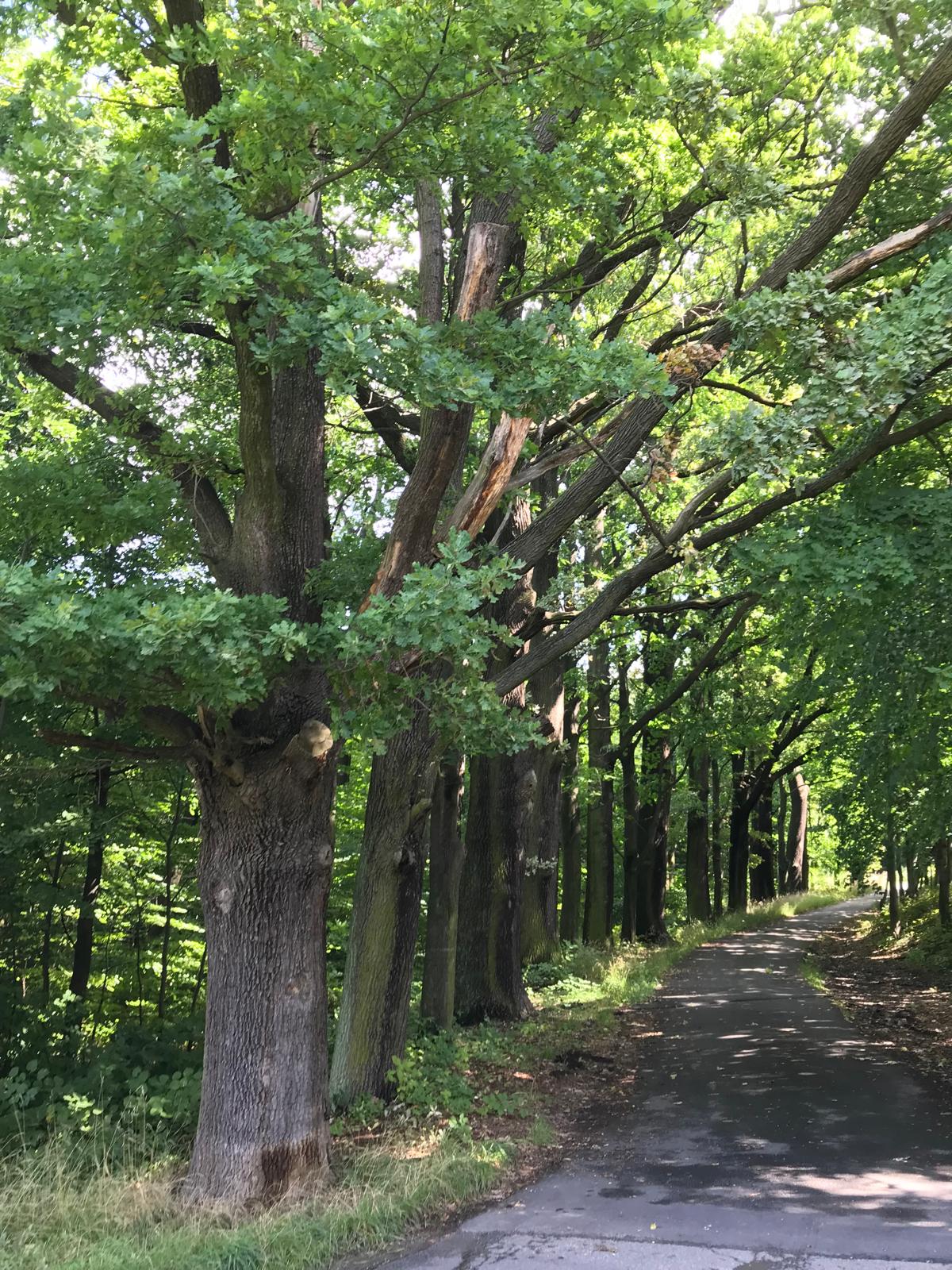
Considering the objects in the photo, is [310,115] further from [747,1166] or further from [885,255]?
[747,1166]

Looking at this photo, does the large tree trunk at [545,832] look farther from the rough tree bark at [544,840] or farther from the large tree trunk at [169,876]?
the large tree trunk at [169,876]

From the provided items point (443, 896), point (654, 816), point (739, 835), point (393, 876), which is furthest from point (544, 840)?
point (739, 835)

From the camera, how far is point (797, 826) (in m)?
38.8

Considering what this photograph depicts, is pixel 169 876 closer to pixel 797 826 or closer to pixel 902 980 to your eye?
pixel 902 980

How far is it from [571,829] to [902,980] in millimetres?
7469

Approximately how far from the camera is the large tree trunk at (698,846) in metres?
27.4

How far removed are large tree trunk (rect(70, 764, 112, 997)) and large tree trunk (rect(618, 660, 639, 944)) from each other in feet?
42.8

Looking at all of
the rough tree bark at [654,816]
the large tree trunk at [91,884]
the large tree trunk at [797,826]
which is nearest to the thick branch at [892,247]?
the large tree trunk at [91,884]

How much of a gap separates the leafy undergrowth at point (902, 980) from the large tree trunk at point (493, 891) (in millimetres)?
4527

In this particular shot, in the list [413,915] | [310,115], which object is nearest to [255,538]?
[310,115]

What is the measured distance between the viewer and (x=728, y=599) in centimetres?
1145

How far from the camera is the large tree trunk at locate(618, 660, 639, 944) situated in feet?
78.1

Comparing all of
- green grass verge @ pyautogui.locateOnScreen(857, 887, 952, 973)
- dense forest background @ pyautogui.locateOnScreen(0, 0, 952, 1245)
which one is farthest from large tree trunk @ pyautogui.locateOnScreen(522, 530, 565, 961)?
green grass verge @ pyautogui.locateOnScreen(857, 887, 952, 973)

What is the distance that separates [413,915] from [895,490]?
5.72m
